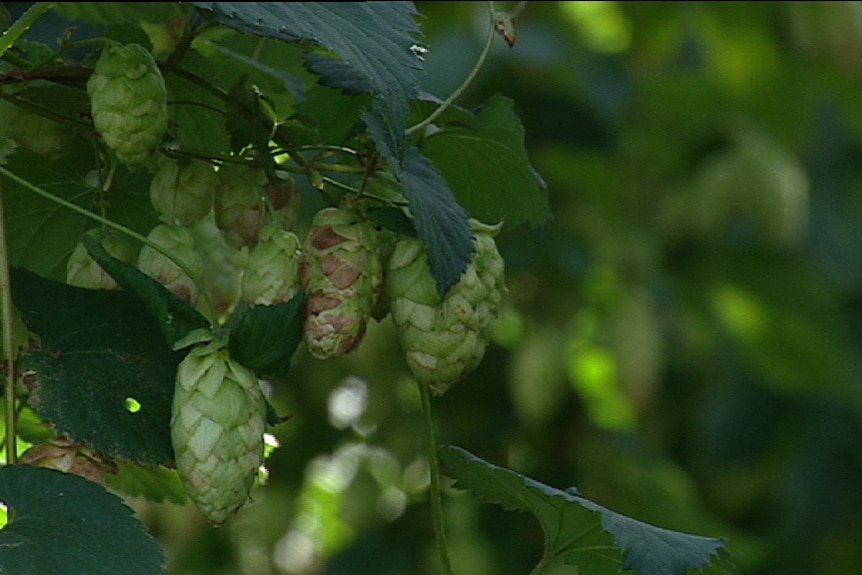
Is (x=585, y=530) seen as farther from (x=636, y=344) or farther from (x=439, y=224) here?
(x=636, y=344)

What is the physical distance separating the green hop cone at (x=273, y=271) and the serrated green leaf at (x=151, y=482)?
0.68 ft

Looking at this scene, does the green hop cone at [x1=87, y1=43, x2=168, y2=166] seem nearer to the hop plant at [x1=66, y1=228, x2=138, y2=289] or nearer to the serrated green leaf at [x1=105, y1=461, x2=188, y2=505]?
the hop plant at [x1=66, y1=228, x2=138, y2=289]

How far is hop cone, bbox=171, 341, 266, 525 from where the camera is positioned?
27.7 inches

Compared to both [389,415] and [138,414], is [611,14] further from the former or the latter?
[138,414]

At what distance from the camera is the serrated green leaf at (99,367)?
0.75 metres

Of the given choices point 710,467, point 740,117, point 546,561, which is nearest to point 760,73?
point 740,117

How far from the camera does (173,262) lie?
0.78m

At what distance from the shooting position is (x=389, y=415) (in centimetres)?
218

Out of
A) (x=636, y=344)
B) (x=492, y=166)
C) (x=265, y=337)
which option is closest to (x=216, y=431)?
(x=265, y=337)

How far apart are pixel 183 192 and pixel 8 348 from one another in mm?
120

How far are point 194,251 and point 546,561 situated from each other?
26 centimetres

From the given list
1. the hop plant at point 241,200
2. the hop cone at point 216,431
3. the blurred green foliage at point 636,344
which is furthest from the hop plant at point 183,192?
the blurred green foliage at point 636,344

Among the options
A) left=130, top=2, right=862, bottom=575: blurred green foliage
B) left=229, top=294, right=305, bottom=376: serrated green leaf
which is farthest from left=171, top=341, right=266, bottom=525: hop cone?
left=130, top=2, right=862, bottom=575: blurred green foliage

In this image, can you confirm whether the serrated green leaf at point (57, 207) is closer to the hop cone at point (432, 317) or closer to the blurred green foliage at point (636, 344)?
the hop cone at point (432, 317)
